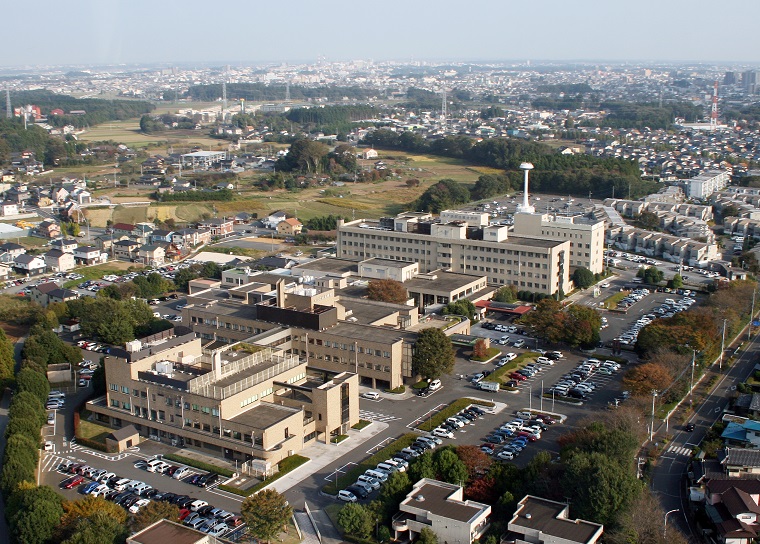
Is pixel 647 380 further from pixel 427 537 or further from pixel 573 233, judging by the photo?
pixel 573 233

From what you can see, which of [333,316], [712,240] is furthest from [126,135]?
[333,316]

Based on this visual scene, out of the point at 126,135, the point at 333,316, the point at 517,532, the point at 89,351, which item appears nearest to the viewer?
the point at 517,532

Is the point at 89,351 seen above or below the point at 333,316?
below

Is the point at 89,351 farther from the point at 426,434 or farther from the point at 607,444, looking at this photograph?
the point at 607,444

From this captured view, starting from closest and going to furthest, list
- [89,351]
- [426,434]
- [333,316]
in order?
[426,434], [333,316], [89,351]

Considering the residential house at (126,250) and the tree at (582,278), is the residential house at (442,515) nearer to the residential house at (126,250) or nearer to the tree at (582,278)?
the tree at (582,278)

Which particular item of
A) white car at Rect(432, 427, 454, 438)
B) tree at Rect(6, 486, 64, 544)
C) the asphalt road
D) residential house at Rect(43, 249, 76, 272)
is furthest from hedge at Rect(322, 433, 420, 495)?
residential house at Rect(43, 249, 76, 272)

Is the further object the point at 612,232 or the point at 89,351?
the point at 612,232

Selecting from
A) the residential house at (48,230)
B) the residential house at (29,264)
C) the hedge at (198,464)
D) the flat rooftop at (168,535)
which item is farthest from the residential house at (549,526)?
the residential house at (48,230)
